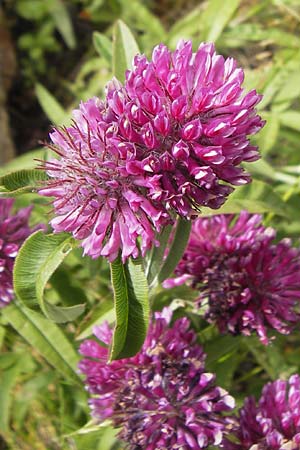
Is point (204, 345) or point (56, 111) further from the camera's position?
point (56, 111)

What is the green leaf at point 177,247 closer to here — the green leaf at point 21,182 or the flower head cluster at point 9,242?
the green leaf at point 21,182

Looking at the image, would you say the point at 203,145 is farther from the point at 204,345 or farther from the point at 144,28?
the point at 144,28

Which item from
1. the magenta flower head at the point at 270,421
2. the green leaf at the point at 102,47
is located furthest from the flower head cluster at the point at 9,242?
the green leaf at the point at 102,47

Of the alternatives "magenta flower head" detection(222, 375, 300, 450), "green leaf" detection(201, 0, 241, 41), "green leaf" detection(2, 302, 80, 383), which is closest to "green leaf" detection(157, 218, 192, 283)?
"magenta flower head" detection(222, 375, 300, 450)

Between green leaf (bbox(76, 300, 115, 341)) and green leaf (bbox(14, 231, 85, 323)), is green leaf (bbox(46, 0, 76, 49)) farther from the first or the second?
green leaf (bbox(14, 231, 85, 323))

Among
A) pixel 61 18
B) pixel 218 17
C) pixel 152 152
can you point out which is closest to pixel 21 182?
Result: pixel 152 152

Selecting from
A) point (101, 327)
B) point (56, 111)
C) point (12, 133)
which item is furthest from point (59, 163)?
point (12, 133)

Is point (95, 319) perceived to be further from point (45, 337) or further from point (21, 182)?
point (21, 182)
